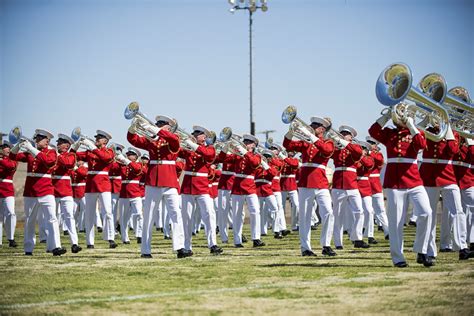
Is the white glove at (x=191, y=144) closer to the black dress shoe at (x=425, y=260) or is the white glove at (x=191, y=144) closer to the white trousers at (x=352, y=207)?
the white trousers at (x=352, y=207)

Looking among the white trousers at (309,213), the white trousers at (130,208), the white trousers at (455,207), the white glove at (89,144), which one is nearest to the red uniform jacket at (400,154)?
the white trousers at (455,207)

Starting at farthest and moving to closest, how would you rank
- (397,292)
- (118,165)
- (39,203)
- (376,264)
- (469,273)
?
(118,165), (39,203), (376,264), (469,273), (397,292)

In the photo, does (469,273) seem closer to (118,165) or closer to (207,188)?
(207,188)

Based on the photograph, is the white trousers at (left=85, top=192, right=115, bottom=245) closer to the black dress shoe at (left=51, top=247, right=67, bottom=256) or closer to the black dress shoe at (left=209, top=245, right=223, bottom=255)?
the black dress shoe at (left=51, top=247, right=67, bottom=256)

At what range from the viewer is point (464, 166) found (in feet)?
42.2

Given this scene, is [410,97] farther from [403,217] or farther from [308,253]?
[308,253]

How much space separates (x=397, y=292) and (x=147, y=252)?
19.6 ft

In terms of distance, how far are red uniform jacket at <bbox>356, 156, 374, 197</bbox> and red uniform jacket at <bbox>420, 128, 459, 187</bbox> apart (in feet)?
13.6

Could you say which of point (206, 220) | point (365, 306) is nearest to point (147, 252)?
point (206, 220)

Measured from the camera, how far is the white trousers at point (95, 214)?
16.2 m

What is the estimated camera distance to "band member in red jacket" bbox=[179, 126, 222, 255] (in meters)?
14.0

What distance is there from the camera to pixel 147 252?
13312 mm

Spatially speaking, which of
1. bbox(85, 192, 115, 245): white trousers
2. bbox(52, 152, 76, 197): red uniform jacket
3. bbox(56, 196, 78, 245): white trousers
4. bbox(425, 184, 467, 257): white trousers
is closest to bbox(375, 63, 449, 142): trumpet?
bbox(425, 184, 467, 257): white trousers

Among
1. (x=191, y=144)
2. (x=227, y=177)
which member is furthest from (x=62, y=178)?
(x=227, y=177)
